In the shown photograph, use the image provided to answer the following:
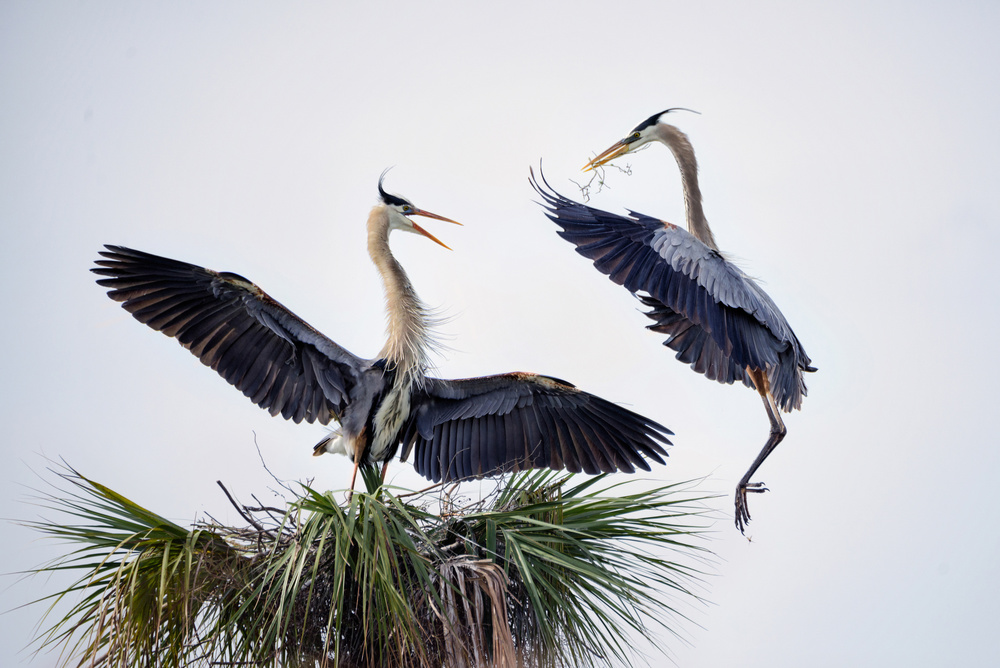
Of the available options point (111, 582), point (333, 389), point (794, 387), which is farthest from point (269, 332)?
point (794, 387)

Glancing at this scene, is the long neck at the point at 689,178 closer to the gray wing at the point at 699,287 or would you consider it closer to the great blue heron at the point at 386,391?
the gray wing at the point at 699,287

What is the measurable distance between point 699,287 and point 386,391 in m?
1.81

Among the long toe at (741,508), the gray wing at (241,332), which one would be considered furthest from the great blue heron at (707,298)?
the gray wing at (241,332)

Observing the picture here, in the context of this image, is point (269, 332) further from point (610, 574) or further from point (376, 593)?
point (610, 574)

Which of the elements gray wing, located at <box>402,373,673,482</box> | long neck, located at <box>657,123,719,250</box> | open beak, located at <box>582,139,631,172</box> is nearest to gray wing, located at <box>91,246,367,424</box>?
gray wing, located at <box>402,373,673,482</box>

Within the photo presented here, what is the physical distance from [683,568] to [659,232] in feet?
6.65

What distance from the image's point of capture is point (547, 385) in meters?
5.56

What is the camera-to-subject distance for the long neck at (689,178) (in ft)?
19.7

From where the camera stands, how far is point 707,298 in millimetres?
5215

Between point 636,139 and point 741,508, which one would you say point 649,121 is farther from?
point 741,508

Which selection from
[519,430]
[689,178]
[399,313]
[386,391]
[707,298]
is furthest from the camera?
[689,178]

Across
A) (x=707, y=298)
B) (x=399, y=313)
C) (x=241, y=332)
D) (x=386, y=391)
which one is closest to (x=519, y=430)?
(x=386, y=391)

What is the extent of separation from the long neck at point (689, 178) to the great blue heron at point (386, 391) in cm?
131

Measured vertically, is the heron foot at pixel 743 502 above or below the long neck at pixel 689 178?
below
